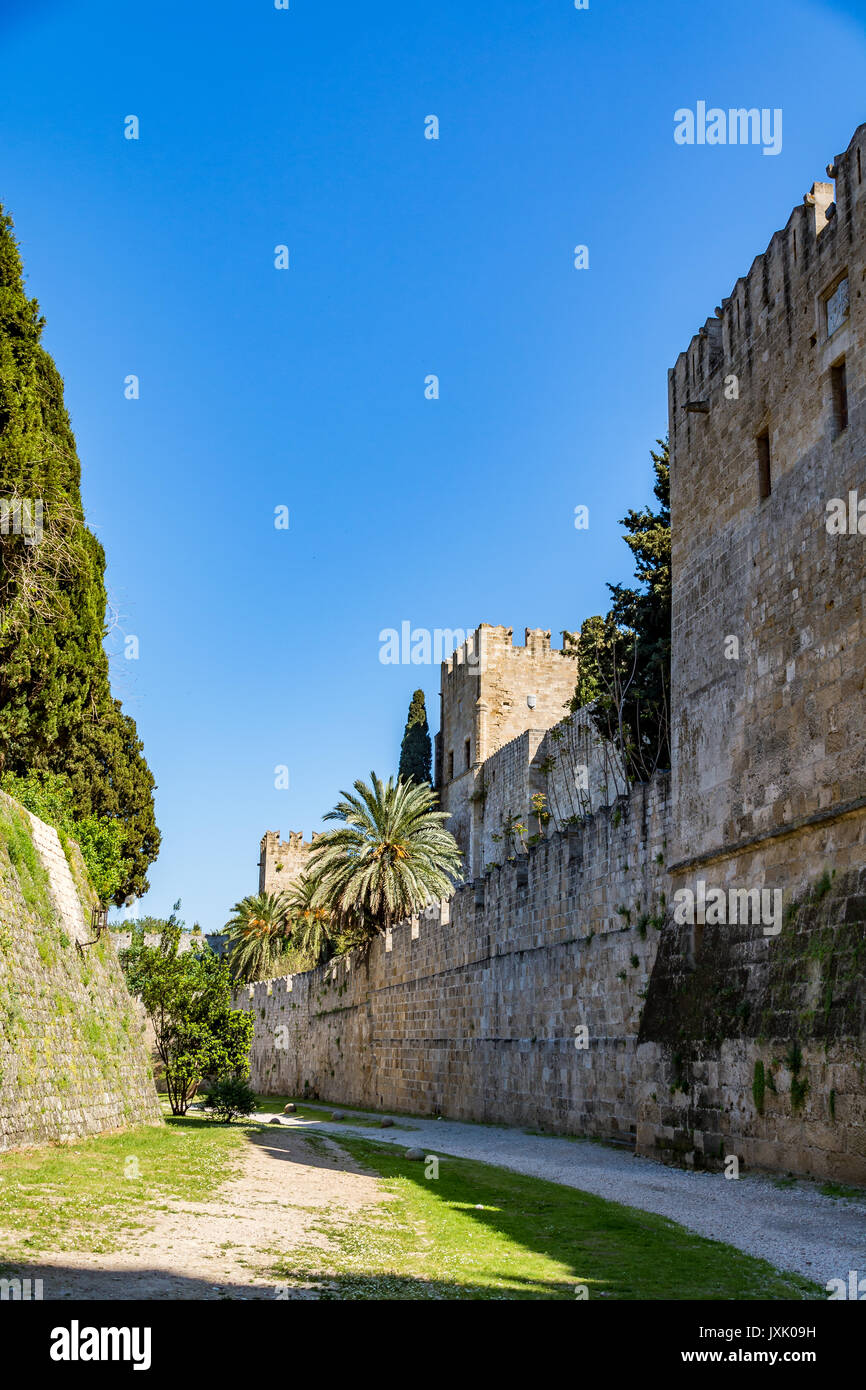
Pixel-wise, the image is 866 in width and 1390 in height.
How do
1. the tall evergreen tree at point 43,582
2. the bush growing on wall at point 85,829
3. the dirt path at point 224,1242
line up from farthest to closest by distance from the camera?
the bush growing on wall at point 85,829
the tall evergreen tree at point 43,582
the dirt path at point 224,1242

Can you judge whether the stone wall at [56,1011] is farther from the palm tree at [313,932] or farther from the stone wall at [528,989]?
the palm tree at [313,932]

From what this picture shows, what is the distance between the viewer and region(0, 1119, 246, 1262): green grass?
6.61 m

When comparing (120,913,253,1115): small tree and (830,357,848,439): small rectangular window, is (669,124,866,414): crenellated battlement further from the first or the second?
(120,913,253,1115): small tree

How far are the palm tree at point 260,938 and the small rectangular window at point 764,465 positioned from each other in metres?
32.4

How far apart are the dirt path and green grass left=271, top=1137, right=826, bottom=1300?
20 centimetres

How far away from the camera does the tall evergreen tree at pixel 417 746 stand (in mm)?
48344

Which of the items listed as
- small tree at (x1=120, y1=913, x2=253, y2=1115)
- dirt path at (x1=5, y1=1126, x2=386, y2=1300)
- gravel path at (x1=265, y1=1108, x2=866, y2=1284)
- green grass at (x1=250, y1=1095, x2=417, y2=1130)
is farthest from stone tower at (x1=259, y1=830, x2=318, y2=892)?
dirt path at (x1=5, y1=1126, x2=386, y2=1300)

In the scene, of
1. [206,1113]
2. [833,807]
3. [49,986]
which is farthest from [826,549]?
[206,1113]

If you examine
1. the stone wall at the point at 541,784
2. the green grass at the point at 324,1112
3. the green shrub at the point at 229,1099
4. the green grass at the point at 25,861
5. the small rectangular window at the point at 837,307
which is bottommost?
the green grass at the point at 324,1112

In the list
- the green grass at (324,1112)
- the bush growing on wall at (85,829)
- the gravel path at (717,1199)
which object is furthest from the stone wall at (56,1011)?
the green grass at (324,1112)

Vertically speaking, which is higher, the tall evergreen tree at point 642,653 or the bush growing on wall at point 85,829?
the tall evergreen tree at point 642,653

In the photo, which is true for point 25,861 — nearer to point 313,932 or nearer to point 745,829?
point 745,829

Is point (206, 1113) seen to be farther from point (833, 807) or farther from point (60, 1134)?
point (833, 807)

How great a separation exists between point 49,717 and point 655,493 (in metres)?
11.8
